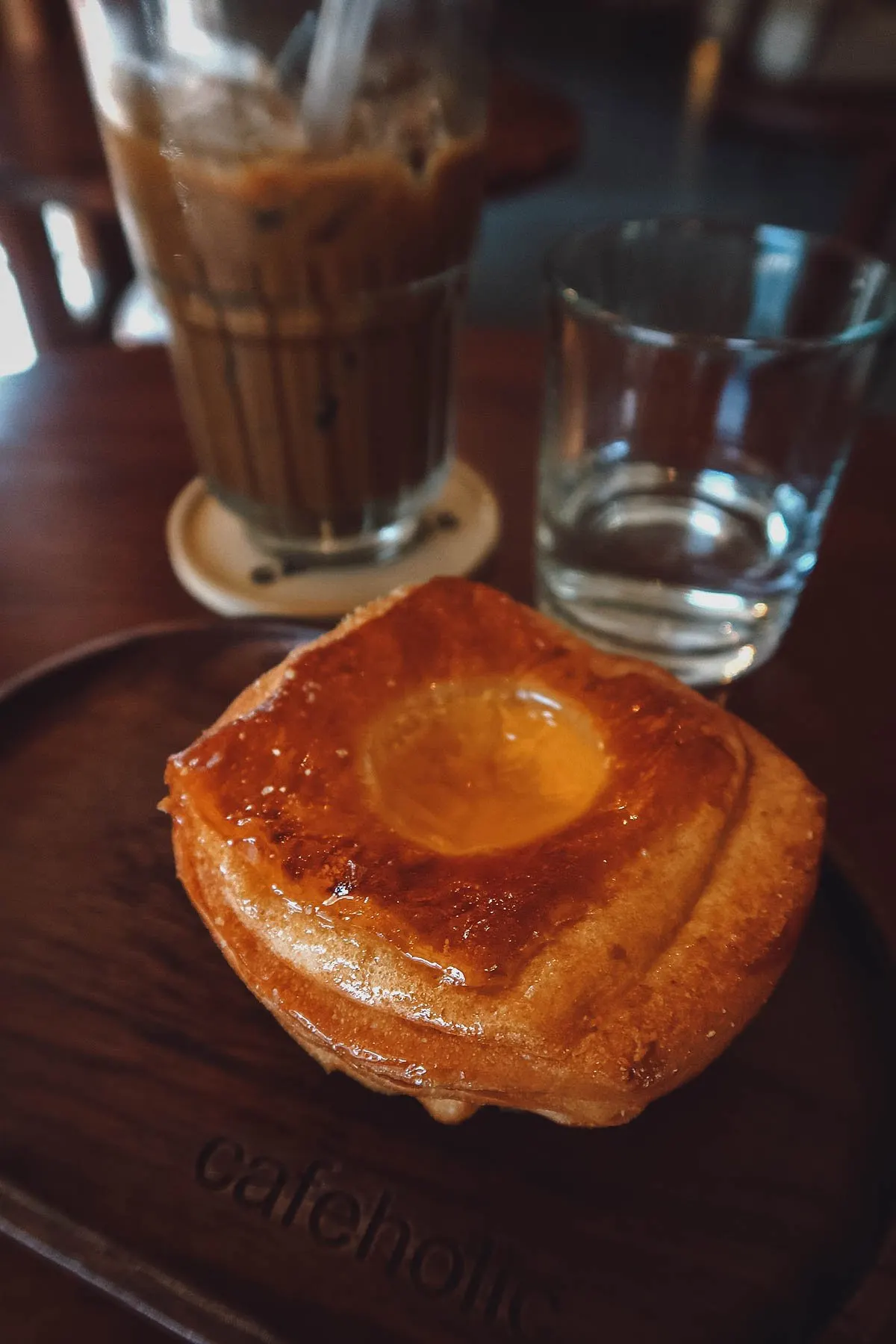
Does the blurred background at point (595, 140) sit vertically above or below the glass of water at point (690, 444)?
below

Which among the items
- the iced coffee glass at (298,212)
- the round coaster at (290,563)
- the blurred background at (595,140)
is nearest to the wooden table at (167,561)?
the round coaster at (290,563)

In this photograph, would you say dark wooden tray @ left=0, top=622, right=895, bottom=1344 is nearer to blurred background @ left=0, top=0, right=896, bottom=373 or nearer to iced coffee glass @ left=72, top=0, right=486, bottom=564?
iced coffee glass @ left=72, top=0, right=486, bottom=564

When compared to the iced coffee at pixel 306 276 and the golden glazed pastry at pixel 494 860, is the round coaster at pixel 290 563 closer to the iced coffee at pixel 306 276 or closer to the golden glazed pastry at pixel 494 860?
the iced coffee at pixel 306 276

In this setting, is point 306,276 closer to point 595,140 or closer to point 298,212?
point 298,212

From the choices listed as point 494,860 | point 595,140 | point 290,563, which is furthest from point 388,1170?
point 595,140

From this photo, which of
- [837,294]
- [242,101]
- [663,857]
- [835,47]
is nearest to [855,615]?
[837,294]
